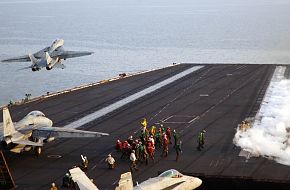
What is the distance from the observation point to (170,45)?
169 meters

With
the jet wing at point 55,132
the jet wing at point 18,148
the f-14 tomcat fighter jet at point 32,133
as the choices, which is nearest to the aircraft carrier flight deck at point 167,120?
the jet wing at point 18,148

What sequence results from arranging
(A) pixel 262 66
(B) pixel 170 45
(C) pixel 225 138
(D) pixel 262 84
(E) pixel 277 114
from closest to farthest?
(C) pixel 225 138, (E) pixel 277 114, (D) pixel 262 84, (A) pixel 262 66, (B) pixel 170 45

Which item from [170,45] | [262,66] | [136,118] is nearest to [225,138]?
[136,118]

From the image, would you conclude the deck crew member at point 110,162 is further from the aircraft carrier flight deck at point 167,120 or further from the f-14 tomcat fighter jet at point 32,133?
the f-14 tomcat fighter jet at point 32,133

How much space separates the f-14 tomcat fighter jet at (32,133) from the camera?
35.3 m

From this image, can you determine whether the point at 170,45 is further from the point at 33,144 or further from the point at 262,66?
the point at 33,144

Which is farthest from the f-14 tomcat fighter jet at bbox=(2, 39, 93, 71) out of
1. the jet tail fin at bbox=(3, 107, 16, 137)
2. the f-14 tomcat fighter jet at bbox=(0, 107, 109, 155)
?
the jet tail fin at bbox=(3, 107, 16, 137)

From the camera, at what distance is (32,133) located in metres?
38.2

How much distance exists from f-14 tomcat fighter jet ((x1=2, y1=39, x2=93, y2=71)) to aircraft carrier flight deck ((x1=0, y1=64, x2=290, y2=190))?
14.9ft

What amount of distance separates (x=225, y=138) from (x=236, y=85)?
26.3 meters

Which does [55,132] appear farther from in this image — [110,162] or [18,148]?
[110,162]

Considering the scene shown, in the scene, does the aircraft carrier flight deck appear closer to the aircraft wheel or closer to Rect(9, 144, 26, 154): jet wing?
the aircraft wheel

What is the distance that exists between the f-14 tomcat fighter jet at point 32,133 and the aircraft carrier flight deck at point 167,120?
1396 mm

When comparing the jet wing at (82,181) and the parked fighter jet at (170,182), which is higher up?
the jet wing at (82,181)
